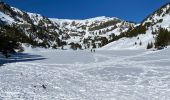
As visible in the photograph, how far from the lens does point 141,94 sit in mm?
26484

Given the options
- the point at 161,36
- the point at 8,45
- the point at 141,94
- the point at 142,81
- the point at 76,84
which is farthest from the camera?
the point at 161,36

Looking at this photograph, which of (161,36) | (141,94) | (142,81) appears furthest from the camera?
(161,36)

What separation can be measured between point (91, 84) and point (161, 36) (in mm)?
150290

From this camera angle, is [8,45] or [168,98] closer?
[168,98]

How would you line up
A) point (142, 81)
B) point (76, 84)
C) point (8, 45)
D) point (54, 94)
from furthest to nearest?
point (8, 45), point (142, 81), point (76, 84), point (54, 94)

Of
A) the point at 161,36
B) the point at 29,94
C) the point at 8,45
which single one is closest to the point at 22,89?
the point at 29,94

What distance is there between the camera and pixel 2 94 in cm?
2239

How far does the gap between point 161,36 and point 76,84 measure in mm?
151035

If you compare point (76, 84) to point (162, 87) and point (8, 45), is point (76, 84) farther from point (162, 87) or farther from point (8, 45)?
point (8, 45)

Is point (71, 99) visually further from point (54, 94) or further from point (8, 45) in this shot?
point (8, 45)

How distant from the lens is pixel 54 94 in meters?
24.6

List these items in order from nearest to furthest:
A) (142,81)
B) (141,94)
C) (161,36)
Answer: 1. (141,94)
2. (142,81)
3. (161,36)

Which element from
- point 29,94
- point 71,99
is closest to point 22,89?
point 29,94

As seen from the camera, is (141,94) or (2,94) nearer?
(2,94)
